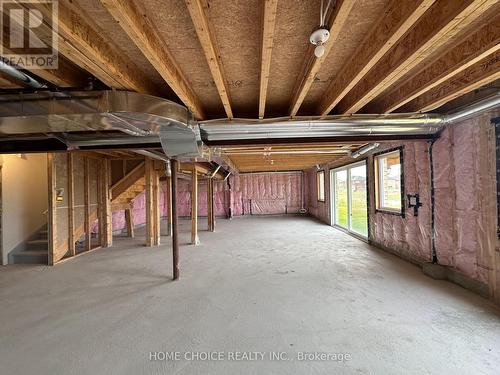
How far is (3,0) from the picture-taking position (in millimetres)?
1096

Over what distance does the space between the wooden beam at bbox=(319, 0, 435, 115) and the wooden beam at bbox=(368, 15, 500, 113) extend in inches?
20.1

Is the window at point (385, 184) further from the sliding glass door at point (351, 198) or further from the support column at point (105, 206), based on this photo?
the support column at point (105, 206)

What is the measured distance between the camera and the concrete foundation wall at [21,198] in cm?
396

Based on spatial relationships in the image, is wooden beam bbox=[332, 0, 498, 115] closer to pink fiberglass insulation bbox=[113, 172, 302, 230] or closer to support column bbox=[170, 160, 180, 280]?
support column bbox=[170, 160, 180, 280]

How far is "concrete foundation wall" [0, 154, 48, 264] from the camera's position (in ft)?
13.0

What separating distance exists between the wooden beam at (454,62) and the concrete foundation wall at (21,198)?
5886 mm

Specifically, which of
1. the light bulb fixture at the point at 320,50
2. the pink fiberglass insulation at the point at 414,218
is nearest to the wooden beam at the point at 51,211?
the light bulb fixture at the point at 320,50

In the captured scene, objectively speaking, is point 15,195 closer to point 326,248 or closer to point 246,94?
point 246,94

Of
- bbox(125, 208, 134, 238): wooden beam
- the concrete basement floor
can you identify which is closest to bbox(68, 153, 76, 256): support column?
the concrete basement floor

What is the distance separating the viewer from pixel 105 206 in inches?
196

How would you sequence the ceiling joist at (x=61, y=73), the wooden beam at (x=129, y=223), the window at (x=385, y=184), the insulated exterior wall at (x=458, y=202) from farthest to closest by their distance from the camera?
the wooden beam at (x=129, y=223)
the window at (x=385, y=184)
the insulated exterior wall at (x=458, y=202)
the ceiling joist at (x=61, y=73)

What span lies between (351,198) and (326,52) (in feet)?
17.1

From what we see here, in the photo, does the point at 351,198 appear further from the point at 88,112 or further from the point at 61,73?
the point at 61,73

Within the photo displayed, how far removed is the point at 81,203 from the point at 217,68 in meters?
4.44
